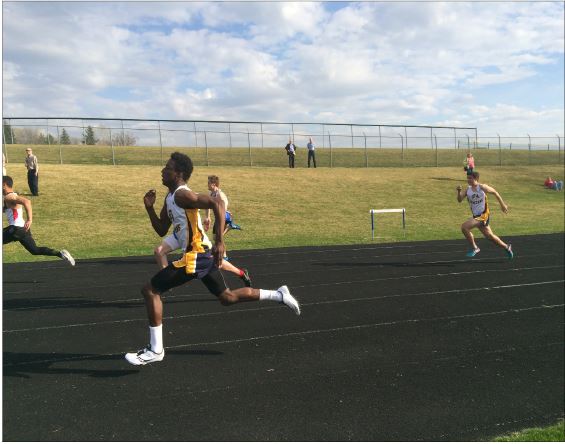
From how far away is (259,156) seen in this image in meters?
41.8

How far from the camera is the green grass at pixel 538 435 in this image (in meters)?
3.87

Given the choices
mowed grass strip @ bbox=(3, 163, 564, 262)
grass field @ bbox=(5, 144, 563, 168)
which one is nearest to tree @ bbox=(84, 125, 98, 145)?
grass field @ bbox=(5, 144, 563, 168)

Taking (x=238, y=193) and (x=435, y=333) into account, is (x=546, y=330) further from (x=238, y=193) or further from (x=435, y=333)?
(x=238, y=193)

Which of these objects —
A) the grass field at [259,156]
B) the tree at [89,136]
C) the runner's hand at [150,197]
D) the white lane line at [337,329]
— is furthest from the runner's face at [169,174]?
the tree at [89,136]

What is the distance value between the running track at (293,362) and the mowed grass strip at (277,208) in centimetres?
568

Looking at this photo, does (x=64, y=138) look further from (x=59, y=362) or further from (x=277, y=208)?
(x=59, y=362)

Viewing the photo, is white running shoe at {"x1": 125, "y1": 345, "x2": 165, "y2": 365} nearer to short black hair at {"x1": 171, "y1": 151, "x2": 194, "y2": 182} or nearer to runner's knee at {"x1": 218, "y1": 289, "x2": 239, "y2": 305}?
runner's knee at {"x1": 218, "y1": 289, "x2": 239, "y2": 305}

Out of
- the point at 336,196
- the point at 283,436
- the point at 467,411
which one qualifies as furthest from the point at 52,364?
the point at 336,196

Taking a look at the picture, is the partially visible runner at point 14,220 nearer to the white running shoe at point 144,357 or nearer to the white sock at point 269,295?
the white running shoe at point 144,357

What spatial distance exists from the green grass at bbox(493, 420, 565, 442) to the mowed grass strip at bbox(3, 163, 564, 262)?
10.5 meters

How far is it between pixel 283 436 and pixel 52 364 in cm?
287

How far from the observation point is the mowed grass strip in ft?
49.4

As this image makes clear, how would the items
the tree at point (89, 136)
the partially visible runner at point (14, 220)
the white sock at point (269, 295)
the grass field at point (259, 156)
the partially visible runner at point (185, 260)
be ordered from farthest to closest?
1. the grass field at point (259, 156)
2. the tree at point (89, 136)
3. the partially visible runner at point (14, 220)
4. the white sock at point (269, 295)
5. the partially visible runner at point (185, 260)

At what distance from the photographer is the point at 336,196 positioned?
2570 centimetres
